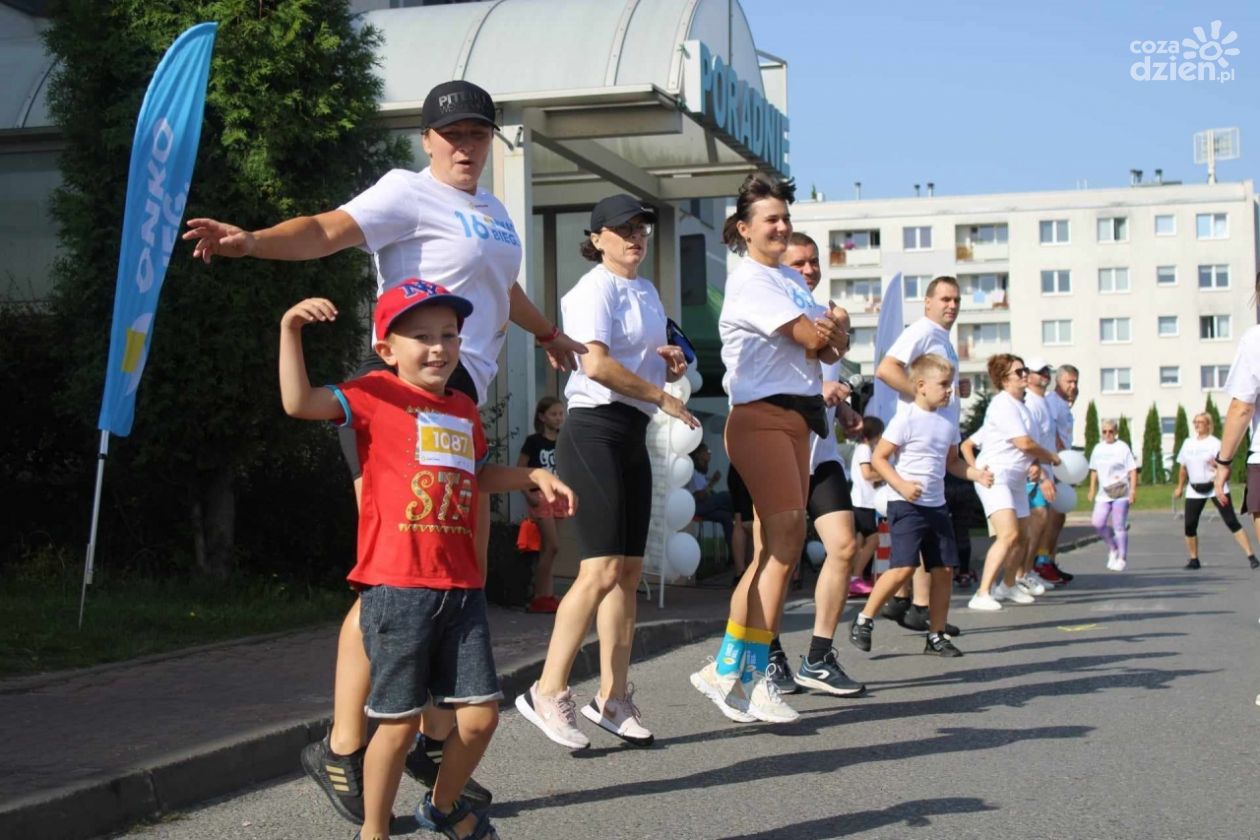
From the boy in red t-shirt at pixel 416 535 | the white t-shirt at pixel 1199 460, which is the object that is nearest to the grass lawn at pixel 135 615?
the boy in red t-shirt at pixel 416 535

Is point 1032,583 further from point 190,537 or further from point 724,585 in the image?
point 190,537

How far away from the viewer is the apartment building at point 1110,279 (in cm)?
9631

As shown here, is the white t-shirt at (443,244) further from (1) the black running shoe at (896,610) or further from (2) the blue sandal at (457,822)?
(1) the black running shoe at (896,610)

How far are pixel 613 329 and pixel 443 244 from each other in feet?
4.32

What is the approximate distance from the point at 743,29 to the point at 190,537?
7.62 meters

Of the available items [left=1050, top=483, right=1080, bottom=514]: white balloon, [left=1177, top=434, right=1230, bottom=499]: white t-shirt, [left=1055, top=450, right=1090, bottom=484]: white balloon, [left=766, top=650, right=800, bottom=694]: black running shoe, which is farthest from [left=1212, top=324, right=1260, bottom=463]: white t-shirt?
[left=1177, top=434, right=1230, bottom=499]: white t-shirt

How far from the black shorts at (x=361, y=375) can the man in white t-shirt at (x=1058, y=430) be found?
11410mm

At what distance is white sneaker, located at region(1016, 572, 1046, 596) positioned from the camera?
14.4 metres

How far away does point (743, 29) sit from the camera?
1630cm

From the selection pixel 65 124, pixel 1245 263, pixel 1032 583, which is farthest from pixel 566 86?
pixel 1245 263

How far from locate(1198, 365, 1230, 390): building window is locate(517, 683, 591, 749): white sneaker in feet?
315

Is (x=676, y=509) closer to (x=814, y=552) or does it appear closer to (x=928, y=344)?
(x=814, y=552)

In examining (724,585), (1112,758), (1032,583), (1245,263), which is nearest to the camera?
(1112,758)

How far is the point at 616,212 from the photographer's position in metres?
6.52
